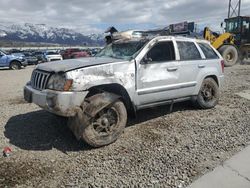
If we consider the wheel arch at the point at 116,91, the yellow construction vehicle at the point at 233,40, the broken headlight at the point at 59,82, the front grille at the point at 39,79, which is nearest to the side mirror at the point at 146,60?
the wheel arch at the point at 116,91

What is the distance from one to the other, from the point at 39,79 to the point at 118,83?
1379 mm

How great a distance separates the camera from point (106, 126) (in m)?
4.73

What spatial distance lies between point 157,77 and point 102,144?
175 cm

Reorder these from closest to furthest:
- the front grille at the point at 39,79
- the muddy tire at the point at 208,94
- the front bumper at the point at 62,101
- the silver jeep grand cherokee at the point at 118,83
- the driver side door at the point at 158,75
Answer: the front bumper at the point at 62,101 < the silver jeep grand cherokee at the point at 118,83 < the front grille at the point at 39,79 < the driver side door at the point at 158,75 < the muddy tire at the point at 208,94

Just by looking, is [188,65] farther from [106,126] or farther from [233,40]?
[233,40]

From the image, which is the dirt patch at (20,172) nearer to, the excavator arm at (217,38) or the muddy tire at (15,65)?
the excavator arm at (217,38)

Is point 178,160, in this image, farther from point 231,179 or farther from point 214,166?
point 231,179

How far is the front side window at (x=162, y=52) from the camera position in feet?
18.0

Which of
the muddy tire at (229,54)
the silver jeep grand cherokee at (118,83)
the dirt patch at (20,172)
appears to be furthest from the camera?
the muddy tire at (229,54)

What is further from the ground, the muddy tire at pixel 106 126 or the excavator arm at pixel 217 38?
the excavator arm at pixel 217 38

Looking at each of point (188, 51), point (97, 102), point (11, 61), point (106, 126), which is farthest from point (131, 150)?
point (11, 61)

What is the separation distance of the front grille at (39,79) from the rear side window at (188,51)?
9.64 feet

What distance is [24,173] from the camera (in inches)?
149

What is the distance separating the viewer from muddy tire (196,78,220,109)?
261 inches
